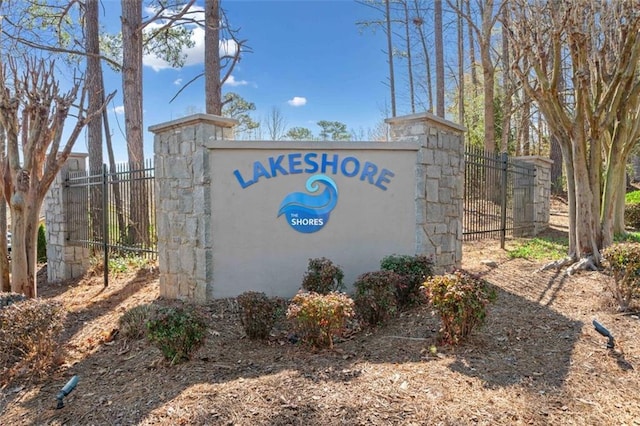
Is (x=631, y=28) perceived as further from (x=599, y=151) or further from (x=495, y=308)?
(x=495, y=308)

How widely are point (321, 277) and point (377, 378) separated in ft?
5.54

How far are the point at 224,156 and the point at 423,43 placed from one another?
16937 millimetres

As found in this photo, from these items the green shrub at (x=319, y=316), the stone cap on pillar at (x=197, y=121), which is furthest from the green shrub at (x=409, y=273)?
the stone cap on pillar at (x=197, y=121)

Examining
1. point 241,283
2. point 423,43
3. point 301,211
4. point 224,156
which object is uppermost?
point 423,43

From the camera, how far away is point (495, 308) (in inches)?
169

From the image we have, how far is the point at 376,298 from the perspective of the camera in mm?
3939

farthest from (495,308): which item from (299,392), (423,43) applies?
(423,43)

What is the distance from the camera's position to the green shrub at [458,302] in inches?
129

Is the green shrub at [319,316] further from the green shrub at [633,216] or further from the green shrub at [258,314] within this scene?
the green shrub at [633,216]

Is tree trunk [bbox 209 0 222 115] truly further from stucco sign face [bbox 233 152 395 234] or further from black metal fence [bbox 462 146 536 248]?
black metal fence [bbox 462 146 536 248]

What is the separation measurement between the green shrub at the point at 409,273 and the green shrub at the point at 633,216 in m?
9.60

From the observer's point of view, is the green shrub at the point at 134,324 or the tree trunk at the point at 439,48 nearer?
the green shrub at the point at 134,324

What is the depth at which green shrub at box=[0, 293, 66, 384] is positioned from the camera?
3.35 meters

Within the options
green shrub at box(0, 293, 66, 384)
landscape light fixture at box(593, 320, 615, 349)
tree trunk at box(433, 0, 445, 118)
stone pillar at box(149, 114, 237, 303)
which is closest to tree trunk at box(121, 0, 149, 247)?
stone pillar at box(149, 114, 237, 303)
